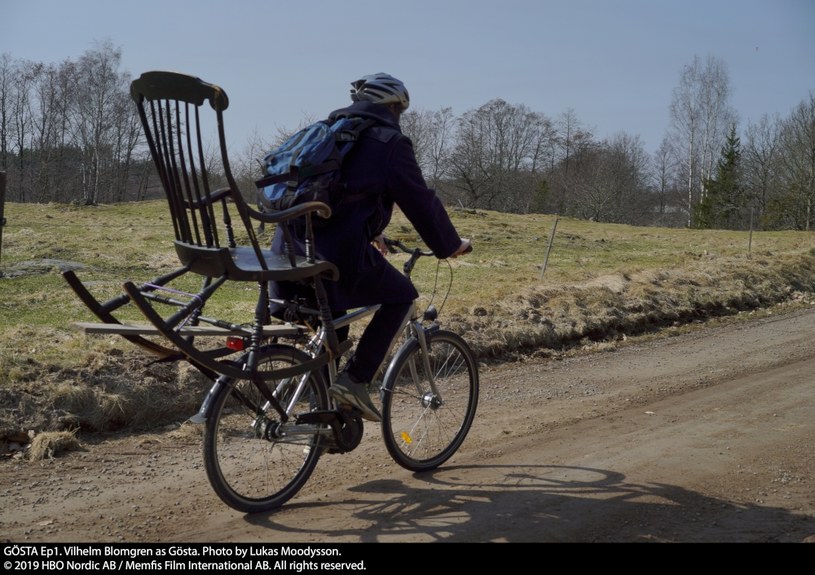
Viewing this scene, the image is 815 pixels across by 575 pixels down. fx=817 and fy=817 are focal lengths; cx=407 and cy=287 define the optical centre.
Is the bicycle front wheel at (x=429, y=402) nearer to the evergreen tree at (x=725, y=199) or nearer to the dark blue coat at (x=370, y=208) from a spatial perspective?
the dark blue coat at (x=370, y=208)

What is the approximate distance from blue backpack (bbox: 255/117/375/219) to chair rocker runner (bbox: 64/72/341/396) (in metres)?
0.16

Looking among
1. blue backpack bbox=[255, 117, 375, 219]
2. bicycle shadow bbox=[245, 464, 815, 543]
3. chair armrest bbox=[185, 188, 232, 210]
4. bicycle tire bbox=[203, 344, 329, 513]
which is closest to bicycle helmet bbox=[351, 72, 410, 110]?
blue backpack bbox=[255, 117, 375, 219]

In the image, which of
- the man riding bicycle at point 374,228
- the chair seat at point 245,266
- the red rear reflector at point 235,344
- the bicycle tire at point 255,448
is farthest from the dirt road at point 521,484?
the chair seat at point 245,266

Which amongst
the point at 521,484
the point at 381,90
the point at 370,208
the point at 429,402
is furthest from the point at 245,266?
the point at 521,484

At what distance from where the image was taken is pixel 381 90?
14.9 feet

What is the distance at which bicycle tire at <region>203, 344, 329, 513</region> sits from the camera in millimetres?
4155

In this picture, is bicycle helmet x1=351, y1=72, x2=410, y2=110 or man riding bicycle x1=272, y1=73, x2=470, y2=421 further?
bicycle helmet x1=351, y1=72, x2=410, y2=110

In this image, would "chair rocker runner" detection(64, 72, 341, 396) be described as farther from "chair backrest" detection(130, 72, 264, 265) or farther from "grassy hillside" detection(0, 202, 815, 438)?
"grassy hillside" detection(0, 202, 815, 438)

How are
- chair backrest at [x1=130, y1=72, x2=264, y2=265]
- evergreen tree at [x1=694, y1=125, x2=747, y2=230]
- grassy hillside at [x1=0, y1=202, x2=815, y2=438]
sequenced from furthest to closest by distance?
1. evergreen tree at [x1=694, y1=125, x2=747, y2=230]
2. grassy hillside at [x1=0, y1=202, x2=815, y2=438]
3. chair backrest at [x1=130, y1=72, x2=264, y2=265]

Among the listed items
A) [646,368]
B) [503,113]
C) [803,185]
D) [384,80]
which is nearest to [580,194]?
[503,113]

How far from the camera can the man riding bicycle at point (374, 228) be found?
4348 mm

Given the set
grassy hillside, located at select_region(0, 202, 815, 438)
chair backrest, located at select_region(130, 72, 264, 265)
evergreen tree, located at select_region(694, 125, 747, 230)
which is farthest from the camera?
evergreen tree, located at select_region(694, 125, 747, 230)
